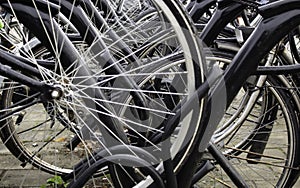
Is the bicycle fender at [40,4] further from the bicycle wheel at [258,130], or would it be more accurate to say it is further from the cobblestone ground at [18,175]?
the cobblestone ground at [18,175]

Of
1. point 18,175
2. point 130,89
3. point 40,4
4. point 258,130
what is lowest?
point 18,175

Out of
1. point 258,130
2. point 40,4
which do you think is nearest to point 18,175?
point 258,130

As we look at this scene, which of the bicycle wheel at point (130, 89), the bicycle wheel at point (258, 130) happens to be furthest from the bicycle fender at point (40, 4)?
the bicycle wheel at point (258, 130)

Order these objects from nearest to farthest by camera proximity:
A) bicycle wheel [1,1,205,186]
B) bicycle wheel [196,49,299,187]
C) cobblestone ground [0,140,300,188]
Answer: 1. bicycle wheel [1,1,205,186]
2. bicycle wheel [196,49,299,187]
3. cobblestone ground [0,140,300,188]

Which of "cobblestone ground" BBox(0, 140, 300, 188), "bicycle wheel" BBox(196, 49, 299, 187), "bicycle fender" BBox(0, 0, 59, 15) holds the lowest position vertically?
"cobblestone ground" BBox(0, 140, 300, 188)

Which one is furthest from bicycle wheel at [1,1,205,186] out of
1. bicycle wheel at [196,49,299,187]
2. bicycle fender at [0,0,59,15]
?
bicycle wheel at [196,49,299,187]

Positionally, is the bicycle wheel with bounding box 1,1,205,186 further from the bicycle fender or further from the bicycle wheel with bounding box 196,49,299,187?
the bicycle wheel with bounding box 196,49,299,187

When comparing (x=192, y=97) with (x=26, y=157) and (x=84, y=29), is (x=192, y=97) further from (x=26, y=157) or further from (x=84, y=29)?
(x=26, y=157)

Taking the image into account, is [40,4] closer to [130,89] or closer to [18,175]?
[130,89]


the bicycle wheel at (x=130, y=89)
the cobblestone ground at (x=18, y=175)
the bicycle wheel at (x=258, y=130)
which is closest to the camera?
the bicycle wheel at (x=130, y=89)

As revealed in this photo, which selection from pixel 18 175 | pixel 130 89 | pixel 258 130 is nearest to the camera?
pixel 130 89

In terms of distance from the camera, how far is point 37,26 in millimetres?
1760

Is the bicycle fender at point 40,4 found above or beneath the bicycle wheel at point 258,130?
above

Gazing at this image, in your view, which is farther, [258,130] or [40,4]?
[258,130]
